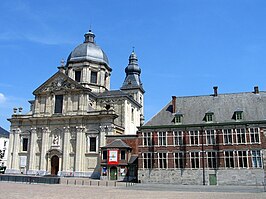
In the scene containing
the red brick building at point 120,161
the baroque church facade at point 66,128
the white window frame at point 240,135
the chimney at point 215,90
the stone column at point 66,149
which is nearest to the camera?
the white window frame at point 240,135

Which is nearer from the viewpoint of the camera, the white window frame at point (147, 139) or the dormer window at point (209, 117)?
the dormer window at point (209, 117)

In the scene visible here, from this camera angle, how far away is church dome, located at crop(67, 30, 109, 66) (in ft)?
197

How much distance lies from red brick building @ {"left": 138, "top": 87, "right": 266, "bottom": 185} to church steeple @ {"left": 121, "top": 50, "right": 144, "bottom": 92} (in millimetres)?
33288

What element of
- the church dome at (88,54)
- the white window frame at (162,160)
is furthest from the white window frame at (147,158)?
the church dome at (88,54)

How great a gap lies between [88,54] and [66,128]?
17.3 m

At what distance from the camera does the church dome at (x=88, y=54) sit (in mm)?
60188

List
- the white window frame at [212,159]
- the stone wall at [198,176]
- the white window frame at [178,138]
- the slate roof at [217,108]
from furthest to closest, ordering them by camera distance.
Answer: the white window frame at [178,138] < the slate roof at [217,108] < the white window frame at [212,159] < the stone wall at [198,176]

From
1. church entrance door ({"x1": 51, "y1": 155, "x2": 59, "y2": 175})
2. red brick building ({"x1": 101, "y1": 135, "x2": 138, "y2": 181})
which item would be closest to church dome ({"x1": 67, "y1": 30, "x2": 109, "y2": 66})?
church entrance door ({"x1": 51, "y1": 155, "x2": 59, "y2": 175})

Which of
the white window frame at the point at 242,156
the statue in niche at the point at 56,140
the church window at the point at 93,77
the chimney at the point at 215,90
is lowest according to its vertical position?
the white window frame at the point at 242,156

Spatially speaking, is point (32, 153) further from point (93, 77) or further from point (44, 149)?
point (93, 77)

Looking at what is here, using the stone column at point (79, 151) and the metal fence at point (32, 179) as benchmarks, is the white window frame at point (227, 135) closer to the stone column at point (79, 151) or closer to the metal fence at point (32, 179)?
the metal fence at point (32, 179)

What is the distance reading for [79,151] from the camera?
47.9 meters

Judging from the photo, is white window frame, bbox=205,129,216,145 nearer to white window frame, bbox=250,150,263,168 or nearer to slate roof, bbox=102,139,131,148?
white window frame, bbox=250,150,263,168

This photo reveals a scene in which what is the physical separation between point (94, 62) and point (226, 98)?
29.9 metres
